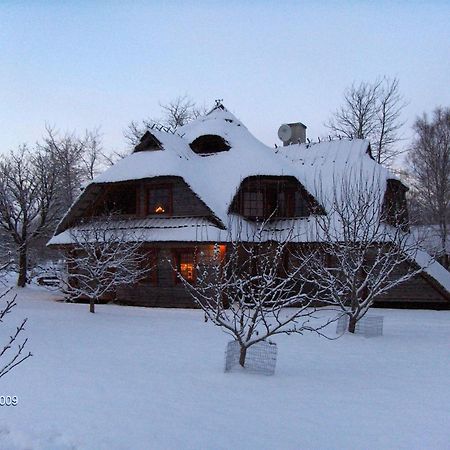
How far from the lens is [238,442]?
16.5 ft

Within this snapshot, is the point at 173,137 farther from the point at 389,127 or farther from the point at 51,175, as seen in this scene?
the point at 389,127

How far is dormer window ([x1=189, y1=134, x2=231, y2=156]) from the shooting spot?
2227 centimetres

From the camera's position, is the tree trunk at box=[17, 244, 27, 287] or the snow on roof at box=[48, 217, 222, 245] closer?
the snow on roof at box=[48, 217, 222, 245]

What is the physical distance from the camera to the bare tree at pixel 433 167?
3122 cm

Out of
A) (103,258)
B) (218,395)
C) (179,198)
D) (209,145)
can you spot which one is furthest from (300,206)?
(218,395)

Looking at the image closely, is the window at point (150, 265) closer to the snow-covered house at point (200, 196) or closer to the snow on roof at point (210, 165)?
the snow-covered house at point (200, 196)

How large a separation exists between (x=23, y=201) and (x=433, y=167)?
2683cm

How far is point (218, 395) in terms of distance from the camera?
658cm

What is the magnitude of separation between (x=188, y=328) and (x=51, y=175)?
19.6 metres

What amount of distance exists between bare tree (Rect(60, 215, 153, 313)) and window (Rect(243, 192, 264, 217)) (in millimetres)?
4775

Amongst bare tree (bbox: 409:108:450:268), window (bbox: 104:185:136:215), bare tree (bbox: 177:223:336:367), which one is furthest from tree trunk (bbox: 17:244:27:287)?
bare tree (bbox: 409:108:450:268)

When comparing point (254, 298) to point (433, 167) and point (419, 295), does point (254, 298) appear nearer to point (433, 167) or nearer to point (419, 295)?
point (419, 295)

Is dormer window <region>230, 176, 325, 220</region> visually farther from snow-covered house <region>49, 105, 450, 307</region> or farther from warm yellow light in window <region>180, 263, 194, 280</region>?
warm yellow light in window <region>180, 263, 194, 280</region>

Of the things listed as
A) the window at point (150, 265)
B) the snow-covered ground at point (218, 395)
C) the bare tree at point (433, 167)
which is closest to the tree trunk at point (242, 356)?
the snow-covered ground at point (218, 395)
